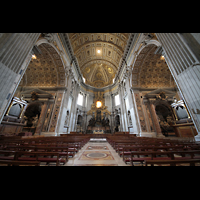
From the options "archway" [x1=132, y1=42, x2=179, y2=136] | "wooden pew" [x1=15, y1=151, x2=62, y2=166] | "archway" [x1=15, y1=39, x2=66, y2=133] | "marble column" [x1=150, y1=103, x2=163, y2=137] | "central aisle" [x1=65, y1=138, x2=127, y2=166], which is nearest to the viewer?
"wooden pew" [x1=15, y1=151, x2=62, y2=166]

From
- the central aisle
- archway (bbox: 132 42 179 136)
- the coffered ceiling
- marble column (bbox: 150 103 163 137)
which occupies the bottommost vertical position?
the central aisle

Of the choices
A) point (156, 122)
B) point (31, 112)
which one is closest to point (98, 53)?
point (31, 112)

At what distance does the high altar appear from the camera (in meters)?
17.9

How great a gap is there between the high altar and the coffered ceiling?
179 inches

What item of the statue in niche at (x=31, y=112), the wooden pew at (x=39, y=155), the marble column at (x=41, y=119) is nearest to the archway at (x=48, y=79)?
the marble column at (x=41, y=119)

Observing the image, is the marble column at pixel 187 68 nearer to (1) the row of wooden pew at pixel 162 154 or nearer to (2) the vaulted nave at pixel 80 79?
(2) the vaulted nave at pixel 80 79

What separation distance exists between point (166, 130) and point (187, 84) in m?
8.56

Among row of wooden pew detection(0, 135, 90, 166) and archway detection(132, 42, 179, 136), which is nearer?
row of wooden pew detection(0, 135, 90, 166)

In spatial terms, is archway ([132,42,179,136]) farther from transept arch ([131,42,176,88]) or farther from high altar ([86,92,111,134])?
high altar ([86,92,111,134])

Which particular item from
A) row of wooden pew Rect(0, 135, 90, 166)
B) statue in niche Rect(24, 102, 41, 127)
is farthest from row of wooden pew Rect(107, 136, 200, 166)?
statue in niche Rect(24, 102, 41, 127)

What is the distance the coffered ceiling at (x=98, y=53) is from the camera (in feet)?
49.0

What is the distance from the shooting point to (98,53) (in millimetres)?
19359
